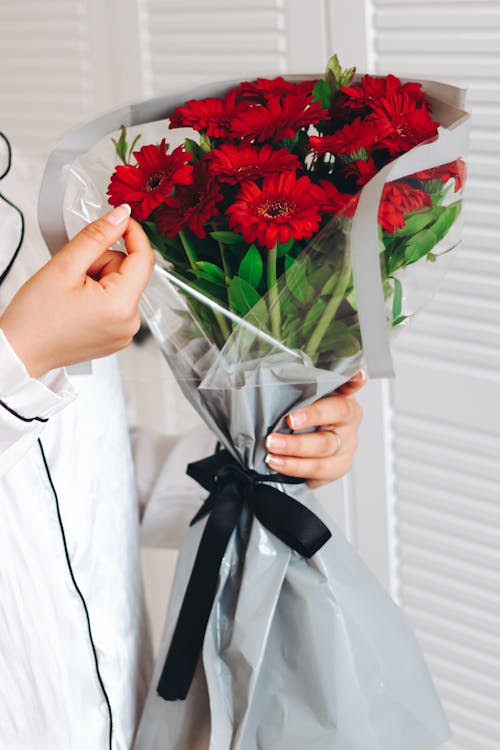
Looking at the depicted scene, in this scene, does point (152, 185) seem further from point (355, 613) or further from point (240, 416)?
point (355, 613)

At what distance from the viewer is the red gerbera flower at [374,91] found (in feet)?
2.07

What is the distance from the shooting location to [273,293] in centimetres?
62

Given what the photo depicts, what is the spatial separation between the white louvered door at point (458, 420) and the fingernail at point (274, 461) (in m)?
0.53

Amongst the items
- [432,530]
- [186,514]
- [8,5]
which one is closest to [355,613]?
[186,514]

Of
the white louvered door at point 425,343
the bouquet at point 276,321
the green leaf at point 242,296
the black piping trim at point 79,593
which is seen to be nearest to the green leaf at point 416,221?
the bouquet at point 276,321

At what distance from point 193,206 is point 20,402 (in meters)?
0.18

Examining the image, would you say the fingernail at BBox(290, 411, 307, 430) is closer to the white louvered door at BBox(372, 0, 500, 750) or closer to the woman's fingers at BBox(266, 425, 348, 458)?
the woman's fingers at BBox(266, 425, 348, 458)

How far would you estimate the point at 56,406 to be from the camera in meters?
0.60

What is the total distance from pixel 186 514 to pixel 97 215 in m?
0.44

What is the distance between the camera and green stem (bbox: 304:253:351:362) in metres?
0.61

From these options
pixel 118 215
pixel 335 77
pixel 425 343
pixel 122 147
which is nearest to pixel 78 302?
pixel 118 215

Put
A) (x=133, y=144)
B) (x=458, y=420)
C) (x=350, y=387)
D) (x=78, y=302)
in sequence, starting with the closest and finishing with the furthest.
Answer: (x=78, y=302)
(x=133, y=144)
(x=350, y=387)
(x=458, y=420)

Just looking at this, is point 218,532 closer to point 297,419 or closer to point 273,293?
point 297,419

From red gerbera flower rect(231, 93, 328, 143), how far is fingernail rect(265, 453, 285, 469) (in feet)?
0.89
